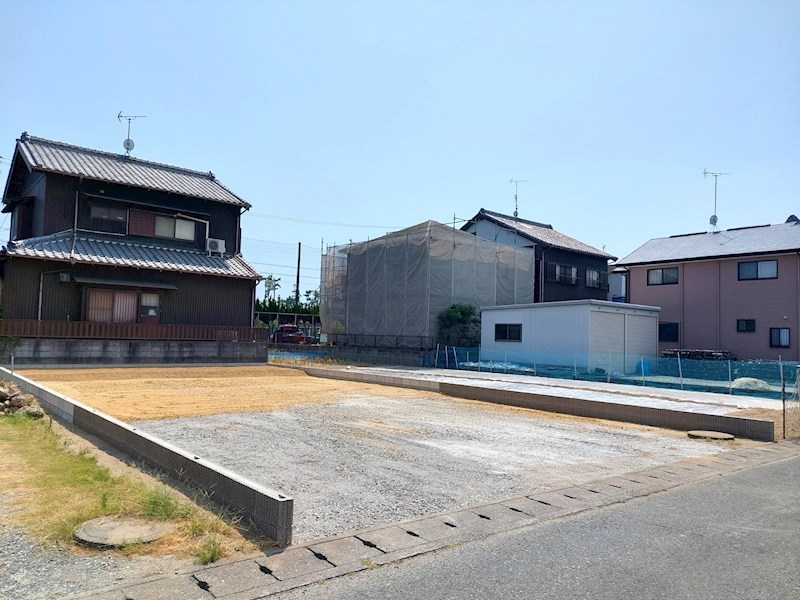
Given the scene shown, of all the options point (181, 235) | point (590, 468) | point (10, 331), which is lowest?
point (590, 468)

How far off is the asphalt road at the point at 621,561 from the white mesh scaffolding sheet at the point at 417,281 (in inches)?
844

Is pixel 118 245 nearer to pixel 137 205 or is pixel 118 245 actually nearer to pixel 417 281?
pixel 137 205

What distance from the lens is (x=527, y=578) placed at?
12.3ft

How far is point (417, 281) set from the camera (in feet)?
90.3

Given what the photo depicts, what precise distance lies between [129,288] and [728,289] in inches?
940

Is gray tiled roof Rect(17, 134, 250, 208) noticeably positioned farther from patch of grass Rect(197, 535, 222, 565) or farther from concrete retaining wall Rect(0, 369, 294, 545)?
patch of grass Rect(197, 535, 222, 565)

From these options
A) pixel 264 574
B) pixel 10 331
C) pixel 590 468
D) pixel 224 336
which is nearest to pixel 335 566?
pixel 264 574

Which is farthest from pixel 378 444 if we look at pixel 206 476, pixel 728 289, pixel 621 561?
pixel 728 289

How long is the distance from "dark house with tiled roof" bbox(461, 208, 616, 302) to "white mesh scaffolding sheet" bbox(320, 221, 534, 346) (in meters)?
0.98

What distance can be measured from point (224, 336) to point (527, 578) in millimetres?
20847

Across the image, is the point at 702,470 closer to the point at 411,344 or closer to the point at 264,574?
the point at 264,574

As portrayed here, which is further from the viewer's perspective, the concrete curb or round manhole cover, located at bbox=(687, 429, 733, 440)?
round manhole cover, located at bbox=(687, 429, 733, 440)

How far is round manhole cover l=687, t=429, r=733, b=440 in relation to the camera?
9258 millimetres

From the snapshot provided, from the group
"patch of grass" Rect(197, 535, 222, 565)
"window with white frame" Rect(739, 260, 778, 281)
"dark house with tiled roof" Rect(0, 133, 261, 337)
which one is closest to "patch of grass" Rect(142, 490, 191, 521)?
"patch of grass" Rect(197, 535, 222, 565)
